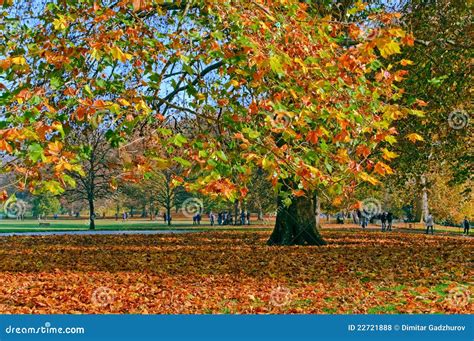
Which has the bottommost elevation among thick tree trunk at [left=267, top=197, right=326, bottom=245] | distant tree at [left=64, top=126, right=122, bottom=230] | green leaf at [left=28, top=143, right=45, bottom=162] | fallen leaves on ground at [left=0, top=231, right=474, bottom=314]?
fallen leaves on ground at [left=0, top=231, right=474, bottom=314]

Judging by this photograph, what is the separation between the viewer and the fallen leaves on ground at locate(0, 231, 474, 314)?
32.5ft

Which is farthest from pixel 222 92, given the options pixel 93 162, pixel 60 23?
pixel 93 162

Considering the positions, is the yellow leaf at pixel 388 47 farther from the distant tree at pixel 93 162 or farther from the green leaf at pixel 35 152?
the green leaf at pixel 35 152

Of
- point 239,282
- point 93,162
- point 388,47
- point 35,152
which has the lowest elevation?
point 239,282

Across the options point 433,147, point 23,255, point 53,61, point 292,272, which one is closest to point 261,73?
point 53,61

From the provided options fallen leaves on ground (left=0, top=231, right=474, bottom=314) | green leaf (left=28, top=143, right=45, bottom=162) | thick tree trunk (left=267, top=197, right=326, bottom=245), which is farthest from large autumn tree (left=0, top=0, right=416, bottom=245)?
thick tree trunk (left=267, top=197, right=326, bottom=245)

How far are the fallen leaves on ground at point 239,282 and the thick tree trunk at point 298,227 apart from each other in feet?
11.8

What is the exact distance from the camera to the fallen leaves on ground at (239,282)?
991 cm

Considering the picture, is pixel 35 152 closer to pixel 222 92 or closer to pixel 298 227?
pixel 222 92

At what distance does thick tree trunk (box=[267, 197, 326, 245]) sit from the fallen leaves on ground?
361 cm

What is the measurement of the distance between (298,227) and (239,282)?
12.0m

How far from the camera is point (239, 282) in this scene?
12977 millimetres

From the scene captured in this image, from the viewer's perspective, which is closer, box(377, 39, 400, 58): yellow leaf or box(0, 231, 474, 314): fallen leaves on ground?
box(377, 39, 400, 58): yellow leaf

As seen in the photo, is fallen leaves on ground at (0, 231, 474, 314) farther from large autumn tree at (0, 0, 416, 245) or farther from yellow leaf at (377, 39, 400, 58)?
yellow leaf at (377, 39, 400, 58)
